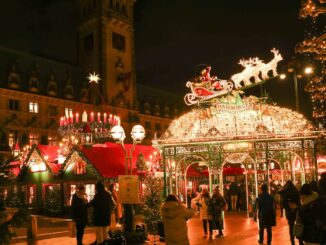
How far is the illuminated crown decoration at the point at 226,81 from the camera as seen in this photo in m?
19.0

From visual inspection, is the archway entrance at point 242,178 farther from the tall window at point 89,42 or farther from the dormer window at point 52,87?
the tall window at point 89,42

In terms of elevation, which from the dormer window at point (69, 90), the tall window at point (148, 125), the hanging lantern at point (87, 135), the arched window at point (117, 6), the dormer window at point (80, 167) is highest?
the arched window at point (117, 6)

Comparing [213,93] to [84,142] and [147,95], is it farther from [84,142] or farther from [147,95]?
[147,95]

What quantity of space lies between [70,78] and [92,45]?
535 cm

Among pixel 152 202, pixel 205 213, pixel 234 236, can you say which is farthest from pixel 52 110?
pixel 234 236

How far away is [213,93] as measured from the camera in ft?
62.3

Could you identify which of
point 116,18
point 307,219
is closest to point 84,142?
point 307,219

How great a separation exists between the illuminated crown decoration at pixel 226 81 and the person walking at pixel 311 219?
1156cm

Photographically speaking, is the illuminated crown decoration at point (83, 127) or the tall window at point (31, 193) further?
the tall window at point (31, 193)

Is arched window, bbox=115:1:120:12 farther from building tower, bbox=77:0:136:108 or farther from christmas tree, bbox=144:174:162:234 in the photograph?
christmas tree, bbox=144:174:162:234

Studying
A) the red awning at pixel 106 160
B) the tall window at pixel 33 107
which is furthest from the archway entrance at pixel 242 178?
the tall window at pixel 33 107

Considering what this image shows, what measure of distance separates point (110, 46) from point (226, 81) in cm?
4047

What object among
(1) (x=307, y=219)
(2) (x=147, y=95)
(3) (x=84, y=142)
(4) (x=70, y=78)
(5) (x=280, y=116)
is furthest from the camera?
(2) (x=147, y=95)

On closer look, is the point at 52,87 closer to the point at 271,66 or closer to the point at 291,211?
the point at 271,66
